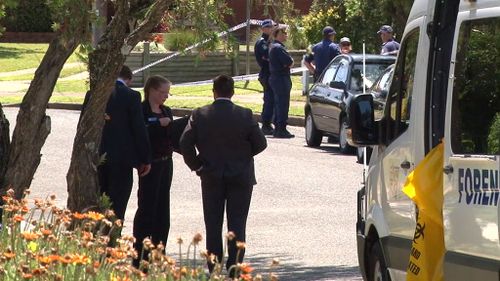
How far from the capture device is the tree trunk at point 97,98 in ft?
37.4

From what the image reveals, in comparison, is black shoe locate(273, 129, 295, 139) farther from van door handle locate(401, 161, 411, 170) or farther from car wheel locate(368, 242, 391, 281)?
van door handle locate(401, 161, 411, 170)

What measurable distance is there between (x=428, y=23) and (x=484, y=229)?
1.54 metres

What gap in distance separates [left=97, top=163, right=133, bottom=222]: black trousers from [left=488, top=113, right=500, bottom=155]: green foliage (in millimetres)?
5075

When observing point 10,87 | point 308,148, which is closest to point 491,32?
point 308,148

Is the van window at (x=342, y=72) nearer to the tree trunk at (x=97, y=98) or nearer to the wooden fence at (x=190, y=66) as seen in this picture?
the tree trunk at (x=97, y=98)

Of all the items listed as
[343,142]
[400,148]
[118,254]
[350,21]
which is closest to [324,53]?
[343,142]

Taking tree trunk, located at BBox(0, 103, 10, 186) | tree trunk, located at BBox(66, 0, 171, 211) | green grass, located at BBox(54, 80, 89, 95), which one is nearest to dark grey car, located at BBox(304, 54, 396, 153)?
tree trunk, located at BBox(66, 0, 171, 211)

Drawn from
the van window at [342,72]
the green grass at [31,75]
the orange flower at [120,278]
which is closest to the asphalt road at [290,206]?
the van window at [342,72]

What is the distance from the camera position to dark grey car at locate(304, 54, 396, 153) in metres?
22.2

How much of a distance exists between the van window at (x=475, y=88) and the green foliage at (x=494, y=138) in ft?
0.05

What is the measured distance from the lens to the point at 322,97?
2328 centimetres

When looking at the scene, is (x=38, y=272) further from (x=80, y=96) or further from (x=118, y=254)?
(x=80, y=96)

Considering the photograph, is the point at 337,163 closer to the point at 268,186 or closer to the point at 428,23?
the point at 268,186

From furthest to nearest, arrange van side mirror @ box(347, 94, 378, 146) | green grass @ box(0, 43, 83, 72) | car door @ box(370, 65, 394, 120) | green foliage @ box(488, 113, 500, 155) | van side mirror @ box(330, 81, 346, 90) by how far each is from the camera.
→ green grass @ box(0, 43, 83, 72), van side mirror @ box(330, 81, 346, 90), car door @ box(370, 65, 394, 120), van side mirror @ box(347, 94, 378, 146), green foliage @ box(488, 113, 500, 155)
